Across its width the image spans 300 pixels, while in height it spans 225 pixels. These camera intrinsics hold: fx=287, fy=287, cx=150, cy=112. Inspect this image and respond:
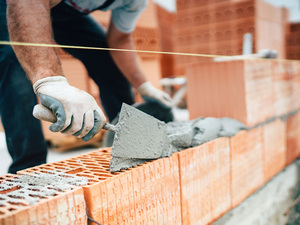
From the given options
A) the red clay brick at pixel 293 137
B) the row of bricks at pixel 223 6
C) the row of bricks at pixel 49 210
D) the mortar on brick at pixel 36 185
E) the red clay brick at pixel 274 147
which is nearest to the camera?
the row of bricks at pixel 49 210

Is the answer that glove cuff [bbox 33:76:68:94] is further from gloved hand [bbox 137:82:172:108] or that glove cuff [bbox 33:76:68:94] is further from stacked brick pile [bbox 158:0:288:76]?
stacked brick pile [bbox 158:0:288:76]

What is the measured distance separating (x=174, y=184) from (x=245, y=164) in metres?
0.83

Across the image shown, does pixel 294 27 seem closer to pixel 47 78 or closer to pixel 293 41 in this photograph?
pixel 293 41

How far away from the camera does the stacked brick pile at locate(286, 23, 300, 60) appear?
639 centimetres

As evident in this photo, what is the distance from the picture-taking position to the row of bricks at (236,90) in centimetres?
211

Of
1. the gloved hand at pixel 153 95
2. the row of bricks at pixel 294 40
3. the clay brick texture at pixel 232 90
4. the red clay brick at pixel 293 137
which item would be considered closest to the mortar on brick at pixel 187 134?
the clay brick texture at pixel 232 90

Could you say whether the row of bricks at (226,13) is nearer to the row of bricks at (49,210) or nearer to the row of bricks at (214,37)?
the row of bricks at (214,37)

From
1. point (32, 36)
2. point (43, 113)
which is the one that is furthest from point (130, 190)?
point (32, 36)

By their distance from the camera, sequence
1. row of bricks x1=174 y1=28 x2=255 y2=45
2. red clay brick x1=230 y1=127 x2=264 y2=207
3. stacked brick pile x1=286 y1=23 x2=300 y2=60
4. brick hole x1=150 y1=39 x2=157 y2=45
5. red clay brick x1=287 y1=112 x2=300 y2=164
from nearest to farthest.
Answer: red clay brick x1=230 y1=127 x2=264 y2=207 < red clay brick x1=287 y1=112 x2=300 y2=164 < brick hole x1=150 y1=39 x2=157 y2=45 < row of bricks x1=174 y1=28 x2=255 y2=45 < stacked brick pile x1=286 y1=23 x2=300 y2=60

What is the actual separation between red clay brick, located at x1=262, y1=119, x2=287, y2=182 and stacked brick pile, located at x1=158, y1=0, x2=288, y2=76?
90.6 inches

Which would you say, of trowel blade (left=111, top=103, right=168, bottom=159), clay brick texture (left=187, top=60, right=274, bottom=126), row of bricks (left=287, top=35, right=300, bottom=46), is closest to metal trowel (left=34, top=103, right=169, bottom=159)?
trowel blade (left=111, top=103, right=168, bottom=159)

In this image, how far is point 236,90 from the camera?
212cm

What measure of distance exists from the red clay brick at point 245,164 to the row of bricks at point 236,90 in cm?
13

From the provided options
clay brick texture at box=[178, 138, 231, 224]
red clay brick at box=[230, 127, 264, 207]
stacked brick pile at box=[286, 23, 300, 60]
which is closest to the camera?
clay brick texture at box=[178, 138, 231, 224]
